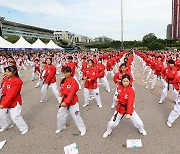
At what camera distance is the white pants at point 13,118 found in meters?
4.43

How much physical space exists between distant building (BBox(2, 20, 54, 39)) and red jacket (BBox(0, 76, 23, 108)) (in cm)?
7593

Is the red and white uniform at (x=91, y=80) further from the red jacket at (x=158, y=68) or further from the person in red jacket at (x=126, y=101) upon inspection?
the red jacket at (x=158, y=68)

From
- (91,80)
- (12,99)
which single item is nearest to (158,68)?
(91,80)

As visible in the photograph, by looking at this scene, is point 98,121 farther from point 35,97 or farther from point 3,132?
point 35,97

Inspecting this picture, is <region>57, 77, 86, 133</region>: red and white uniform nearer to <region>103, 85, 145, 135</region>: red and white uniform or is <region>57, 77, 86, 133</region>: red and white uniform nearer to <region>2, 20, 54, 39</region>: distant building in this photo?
<region>103, 85, 145, 135</region>: red and white uniform

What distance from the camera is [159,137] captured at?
4.25m

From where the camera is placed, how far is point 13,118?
4.43 metres

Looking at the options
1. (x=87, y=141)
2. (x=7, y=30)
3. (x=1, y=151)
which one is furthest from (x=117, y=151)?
(x=7, y=30)

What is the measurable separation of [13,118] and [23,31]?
99689 millimetres

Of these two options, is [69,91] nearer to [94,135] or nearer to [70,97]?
[70,97]

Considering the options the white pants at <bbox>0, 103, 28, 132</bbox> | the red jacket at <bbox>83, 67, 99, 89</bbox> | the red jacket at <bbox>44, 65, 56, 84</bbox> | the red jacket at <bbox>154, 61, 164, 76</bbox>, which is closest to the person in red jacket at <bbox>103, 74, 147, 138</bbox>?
the white pants at <bbox>0, 103, 28, 132</bbox>

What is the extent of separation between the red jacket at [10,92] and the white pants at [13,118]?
0.12 meters

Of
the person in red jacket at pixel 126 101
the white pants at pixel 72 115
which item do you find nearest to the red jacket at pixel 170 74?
the person in red jacket at pixel 126 101

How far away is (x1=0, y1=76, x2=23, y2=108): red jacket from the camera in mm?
4256
